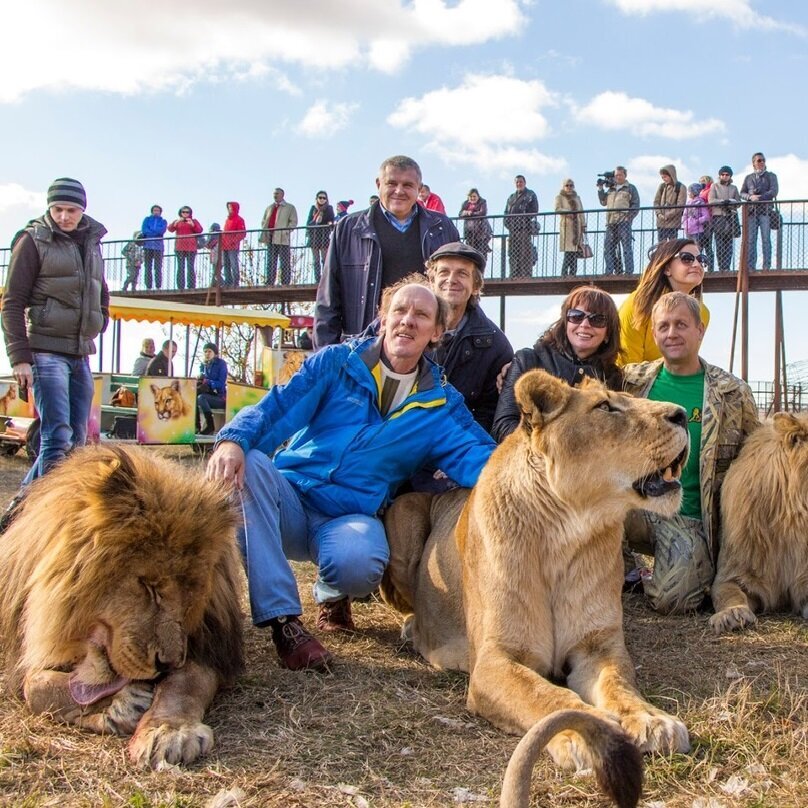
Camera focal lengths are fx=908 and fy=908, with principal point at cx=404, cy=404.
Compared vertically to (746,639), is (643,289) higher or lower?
higher

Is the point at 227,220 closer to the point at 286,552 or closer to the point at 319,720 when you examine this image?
the point at 286,552

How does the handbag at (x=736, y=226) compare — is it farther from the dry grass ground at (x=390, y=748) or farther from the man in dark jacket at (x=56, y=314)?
the dry grass ground at (x=390, y=748)

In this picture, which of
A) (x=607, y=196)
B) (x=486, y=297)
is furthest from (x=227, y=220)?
(x=607, y=196)

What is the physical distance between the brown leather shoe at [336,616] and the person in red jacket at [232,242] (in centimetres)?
1409

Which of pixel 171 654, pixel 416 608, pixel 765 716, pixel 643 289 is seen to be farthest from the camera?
pixel 643 289

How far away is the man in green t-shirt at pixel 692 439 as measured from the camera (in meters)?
4.51

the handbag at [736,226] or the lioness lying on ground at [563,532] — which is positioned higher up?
the handbag at [736,226]

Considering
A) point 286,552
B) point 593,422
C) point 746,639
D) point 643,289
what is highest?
point 643,289

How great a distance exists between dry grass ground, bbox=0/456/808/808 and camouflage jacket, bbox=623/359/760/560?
3.60ft

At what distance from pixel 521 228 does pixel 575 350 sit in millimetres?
10807

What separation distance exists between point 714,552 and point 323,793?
114 inches

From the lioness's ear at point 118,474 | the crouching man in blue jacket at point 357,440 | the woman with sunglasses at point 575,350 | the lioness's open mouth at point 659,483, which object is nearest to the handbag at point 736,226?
the woman with sunglasses at point 575,350

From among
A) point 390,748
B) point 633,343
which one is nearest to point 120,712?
point 390,748

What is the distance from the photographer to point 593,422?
10.2 feet
